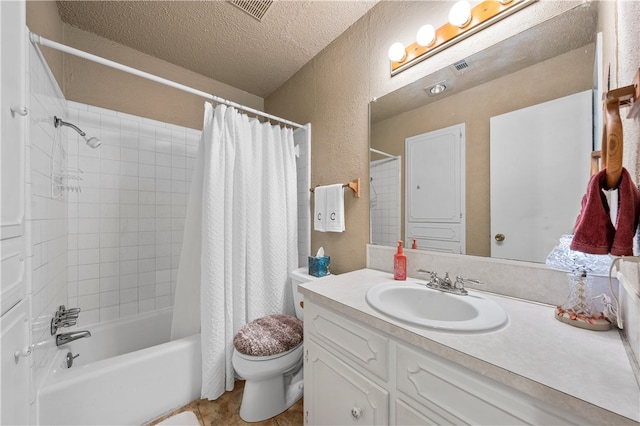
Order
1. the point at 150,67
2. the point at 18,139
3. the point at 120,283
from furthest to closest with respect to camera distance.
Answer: the point at 150,67 < the point at 120,283 < the point at 18,139

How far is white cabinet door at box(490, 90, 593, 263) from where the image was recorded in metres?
0.83

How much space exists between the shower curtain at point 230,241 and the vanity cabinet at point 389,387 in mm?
629

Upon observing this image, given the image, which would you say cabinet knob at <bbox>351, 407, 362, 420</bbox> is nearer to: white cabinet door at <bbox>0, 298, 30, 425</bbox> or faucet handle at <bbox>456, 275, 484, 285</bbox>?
faucet handle at <bbox>456, 275, 484, 285</bbox>

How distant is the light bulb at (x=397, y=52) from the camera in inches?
51.2

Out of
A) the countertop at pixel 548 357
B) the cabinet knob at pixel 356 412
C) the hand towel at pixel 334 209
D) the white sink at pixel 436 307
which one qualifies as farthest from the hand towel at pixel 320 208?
the cabinet knob at pixel 356 412

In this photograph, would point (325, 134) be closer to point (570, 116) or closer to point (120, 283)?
point (570, 116)

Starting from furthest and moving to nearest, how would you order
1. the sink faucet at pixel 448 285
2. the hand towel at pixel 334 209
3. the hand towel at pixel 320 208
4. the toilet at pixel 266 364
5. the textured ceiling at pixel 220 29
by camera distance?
1. the hand towel at pixel 320 208
2. the hand towel at pixel 334 209
3. the textured ceiling at pixel 220 29
4. the toilet at pixel 266 364
5. the sink faucet at pixel 448 285

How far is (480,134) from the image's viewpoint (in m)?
1.04

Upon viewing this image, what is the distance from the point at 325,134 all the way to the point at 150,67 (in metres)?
1.52

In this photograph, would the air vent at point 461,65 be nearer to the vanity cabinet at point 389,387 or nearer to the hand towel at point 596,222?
the hand towel at point 596,222

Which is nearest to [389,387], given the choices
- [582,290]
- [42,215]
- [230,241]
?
[582,290]

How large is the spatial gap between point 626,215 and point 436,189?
0.69 meters

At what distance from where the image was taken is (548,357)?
1.82 feet

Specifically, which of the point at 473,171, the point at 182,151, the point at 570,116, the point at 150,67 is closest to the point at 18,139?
the point at 182,151
